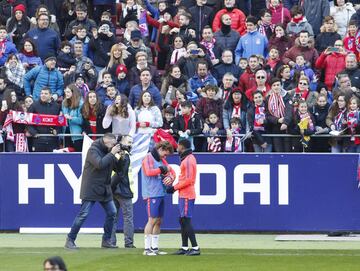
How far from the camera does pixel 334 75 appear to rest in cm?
2561

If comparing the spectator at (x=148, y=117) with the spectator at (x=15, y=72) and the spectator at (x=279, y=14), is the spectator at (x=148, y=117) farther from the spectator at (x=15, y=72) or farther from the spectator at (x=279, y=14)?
the spectator at (x=279, y=14)

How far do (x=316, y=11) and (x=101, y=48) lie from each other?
5.10 meters

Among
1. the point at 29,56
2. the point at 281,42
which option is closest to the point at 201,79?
the point at 281,42

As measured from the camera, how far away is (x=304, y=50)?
85.3 ft

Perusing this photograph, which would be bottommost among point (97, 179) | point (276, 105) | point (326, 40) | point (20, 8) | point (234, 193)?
point (234, 193)

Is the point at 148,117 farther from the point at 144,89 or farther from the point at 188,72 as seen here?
the point at 188,72

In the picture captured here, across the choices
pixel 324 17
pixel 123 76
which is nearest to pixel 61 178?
pixel 123 76

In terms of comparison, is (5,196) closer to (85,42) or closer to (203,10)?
(85,42)

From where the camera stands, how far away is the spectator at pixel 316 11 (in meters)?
→ 27.8

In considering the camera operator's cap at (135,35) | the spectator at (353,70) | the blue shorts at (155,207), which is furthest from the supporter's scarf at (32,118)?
the spectator at (353,70)

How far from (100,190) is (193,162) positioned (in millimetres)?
1808

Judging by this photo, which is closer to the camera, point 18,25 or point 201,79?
point 201,79

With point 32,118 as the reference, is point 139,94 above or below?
above

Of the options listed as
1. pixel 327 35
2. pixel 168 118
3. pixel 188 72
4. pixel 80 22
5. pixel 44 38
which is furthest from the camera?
pixel 80 22
